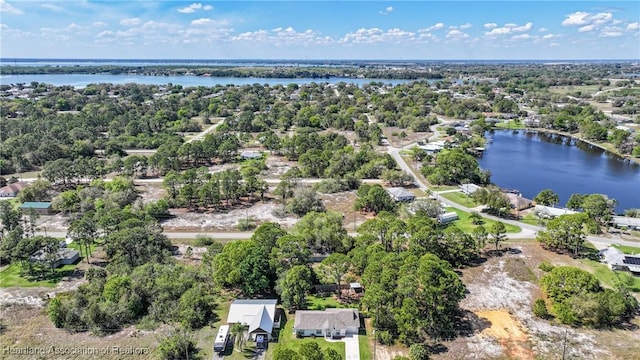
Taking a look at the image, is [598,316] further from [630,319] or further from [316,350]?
[316,350]

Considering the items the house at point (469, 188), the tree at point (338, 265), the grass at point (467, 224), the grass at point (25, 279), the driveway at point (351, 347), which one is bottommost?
the driveway at point (351, 347)

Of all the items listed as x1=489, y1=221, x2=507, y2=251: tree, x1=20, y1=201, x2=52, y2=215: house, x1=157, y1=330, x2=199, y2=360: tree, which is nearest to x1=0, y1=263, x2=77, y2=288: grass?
x1=20, y1=201, x2=52, y2=215: house

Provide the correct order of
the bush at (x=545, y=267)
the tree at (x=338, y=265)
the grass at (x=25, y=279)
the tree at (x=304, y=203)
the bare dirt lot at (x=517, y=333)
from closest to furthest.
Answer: the bare dirt lot at (x=517, y=333), the tree at (x=338, y=265), the grass at (x=25, y=279), the bush at (x=545, y=267), the tree at (x=304, y=203)

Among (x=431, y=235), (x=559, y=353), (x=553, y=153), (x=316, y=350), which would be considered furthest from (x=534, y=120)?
(x=316, y=350)

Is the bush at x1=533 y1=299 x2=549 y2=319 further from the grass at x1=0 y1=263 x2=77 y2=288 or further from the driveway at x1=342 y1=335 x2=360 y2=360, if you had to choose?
the grass at x1=0 y1=263 x2=77 y2=288

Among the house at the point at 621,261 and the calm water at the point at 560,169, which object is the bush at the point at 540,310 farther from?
the calm water at the point at 560,169

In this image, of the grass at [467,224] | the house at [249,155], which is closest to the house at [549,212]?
the grass at [467,224]
